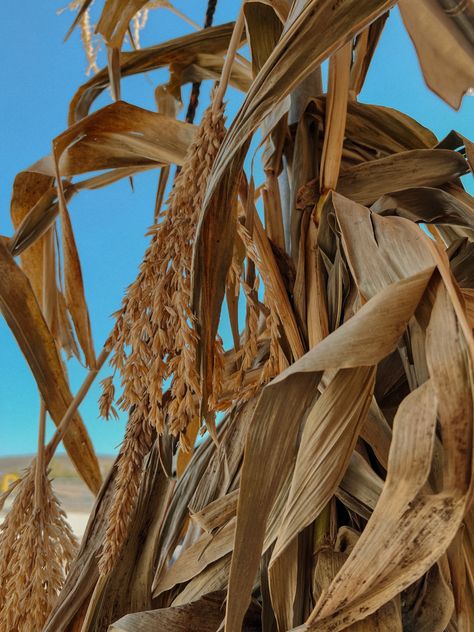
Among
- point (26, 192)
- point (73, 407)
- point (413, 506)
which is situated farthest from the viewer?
point (26, 192)

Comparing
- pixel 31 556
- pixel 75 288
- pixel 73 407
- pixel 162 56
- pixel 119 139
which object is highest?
pixel 162 56

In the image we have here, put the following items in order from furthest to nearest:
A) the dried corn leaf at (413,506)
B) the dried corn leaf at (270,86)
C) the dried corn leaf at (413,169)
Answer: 1. the dried corn leaf at (413,169)
2. the dried corn leaf at (270,86)
3. the dried corn leaf at (413,506)

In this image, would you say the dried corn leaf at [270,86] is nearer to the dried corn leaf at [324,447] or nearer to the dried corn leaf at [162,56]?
the dried corn leaf at [324,447]

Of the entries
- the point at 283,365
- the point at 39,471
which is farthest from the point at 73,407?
the point at 283,365

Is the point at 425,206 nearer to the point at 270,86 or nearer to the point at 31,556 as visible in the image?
the point at 270,86

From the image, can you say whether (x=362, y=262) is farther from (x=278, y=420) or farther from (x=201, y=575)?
(x=201, y=575)

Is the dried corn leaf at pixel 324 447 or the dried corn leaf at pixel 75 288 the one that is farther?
the dried corn leaf at pixel 75 288

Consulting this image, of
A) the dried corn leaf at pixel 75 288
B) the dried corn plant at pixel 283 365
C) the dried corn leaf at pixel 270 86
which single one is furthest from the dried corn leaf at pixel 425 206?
the dried corn leaf at pixel 75 288

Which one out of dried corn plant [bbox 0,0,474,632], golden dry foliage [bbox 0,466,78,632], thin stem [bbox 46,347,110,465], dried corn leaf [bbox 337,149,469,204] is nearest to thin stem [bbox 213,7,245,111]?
dried corn plant [bbox 0,0,474,632]

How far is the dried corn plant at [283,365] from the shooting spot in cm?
27

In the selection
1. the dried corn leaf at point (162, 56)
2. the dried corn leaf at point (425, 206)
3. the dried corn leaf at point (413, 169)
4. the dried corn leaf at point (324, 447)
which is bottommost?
the dried corn leaf at point (324, 447)

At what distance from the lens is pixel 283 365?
39 centimetres

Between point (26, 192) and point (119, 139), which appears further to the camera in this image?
point (26, 192)

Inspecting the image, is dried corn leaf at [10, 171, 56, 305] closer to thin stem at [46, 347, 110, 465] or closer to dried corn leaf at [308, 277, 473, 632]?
thin stem at [46, 347, 110, 465]
